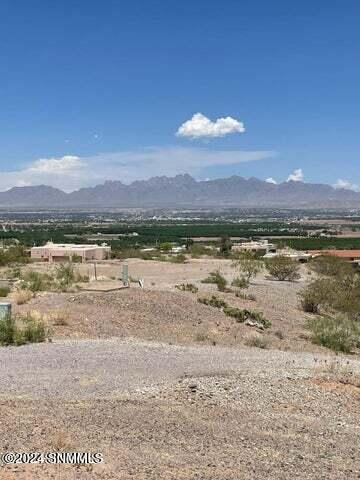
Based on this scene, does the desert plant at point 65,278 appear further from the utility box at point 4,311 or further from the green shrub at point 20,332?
the green shrub at point 20,332

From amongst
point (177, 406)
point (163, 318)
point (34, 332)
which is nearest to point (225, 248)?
point (163, 318)

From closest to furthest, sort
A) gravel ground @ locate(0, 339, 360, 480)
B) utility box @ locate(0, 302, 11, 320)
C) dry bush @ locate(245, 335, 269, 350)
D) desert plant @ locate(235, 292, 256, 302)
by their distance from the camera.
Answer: gravel ground @ locate(0, 339, 360, 480), utility box @ locate(0, 302, 11, 320), dry bush @ locate(245, 335, 269, 350), desert plant @ locate(235, 292, 256, 302)

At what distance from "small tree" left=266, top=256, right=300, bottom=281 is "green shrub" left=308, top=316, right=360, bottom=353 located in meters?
23.0

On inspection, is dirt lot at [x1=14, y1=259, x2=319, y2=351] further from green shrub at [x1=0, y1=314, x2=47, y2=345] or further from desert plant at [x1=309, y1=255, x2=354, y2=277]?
desert plant at [x1=309, y1=255, x2=354, y2=277]

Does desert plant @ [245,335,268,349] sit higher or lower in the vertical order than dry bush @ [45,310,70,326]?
lower

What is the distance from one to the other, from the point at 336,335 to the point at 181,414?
14.2 meters

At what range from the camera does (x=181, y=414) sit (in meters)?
12.7

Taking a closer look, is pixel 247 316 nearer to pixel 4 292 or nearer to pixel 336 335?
pixel 336 335

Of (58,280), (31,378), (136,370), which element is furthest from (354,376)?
(58,280)

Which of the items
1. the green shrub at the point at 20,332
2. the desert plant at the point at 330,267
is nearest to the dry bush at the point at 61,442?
the green shrub at the point at 20,332

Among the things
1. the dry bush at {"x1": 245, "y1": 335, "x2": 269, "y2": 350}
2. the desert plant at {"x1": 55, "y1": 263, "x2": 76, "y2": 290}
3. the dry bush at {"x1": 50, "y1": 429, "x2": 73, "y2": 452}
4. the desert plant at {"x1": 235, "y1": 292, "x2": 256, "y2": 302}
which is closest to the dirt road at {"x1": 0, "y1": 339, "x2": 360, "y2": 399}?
the dry bush at {"x1": 245, "y1": 335, "x2": 269, "y2": 350}

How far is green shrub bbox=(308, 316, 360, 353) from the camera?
80.9 ft

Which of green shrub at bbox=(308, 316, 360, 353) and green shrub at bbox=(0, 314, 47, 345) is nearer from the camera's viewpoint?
green shrub at bbox=(0, 314, 47, 345)

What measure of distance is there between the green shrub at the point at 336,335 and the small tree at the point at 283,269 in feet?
75.5
